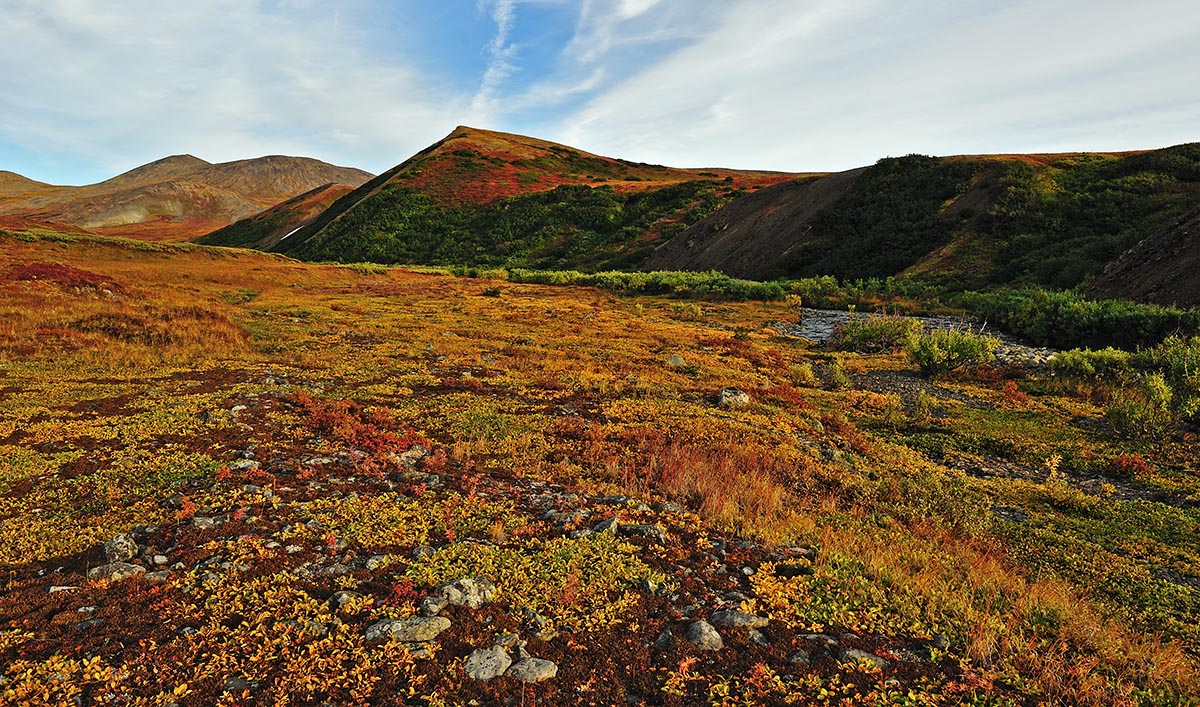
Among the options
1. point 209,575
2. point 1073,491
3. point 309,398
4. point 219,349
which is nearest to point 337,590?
point 209,575

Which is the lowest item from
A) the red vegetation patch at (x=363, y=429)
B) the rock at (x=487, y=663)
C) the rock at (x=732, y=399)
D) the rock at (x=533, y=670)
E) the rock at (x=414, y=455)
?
the rock at (x=732, y=399)

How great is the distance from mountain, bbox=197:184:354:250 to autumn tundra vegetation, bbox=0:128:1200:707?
118 m

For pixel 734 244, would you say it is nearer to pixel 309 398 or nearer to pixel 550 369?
pixel 550 369

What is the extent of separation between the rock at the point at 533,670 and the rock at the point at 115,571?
3.93 meters

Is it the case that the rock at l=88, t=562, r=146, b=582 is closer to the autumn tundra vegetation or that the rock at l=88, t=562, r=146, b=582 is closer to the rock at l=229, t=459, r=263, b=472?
the autumn tundra vegetation

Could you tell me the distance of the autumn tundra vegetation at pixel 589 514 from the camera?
14.8ft

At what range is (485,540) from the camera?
6508mm

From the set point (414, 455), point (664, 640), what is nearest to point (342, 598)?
point (664, 640)

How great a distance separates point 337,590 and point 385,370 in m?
11.7

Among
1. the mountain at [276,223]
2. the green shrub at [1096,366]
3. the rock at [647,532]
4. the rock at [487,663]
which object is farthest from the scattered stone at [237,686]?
the mountain at [276,223]

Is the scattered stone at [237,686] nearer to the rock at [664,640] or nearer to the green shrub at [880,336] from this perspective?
the rock at [664,640]

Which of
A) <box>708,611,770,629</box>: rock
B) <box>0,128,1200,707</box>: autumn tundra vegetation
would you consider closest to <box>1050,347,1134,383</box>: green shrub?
<box>0,128,1200,707</box>: autumn tundra vegetation

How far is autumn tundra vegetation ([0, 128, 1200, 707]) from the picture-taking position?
4496mm

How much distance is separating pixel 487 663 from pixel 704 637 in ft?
6.10
